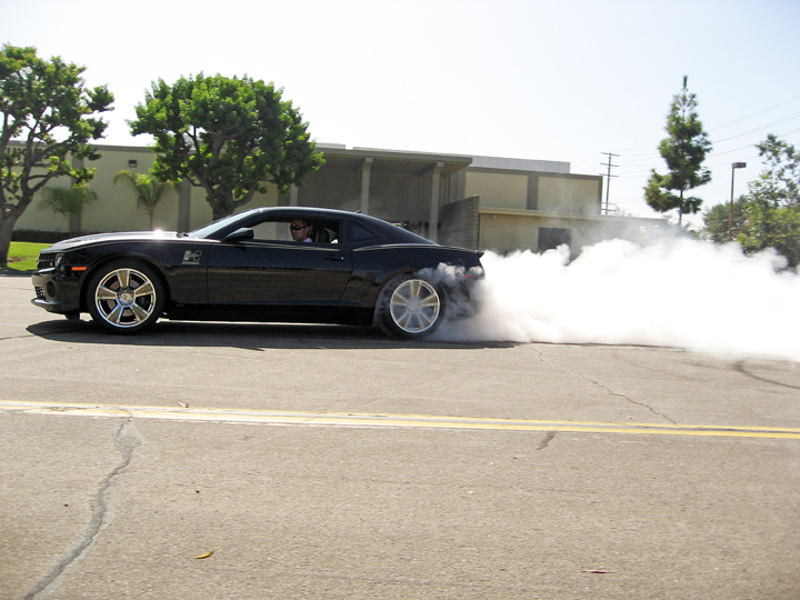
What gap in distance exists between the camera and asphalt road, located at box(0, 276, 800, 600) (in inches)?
97.1

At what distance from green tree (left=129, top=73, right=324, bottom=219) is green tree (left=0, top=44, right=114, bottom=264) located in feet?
5.99

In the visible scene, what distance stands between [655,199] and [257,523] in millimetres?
40951

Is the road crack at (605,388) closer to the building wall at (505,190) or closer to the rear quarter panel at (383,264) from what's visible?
the rear quarter panel at (383,264)

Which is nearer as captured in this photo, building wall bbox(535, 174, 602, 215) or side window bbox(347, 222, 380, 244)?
side window bbox(347, 222, 380, 244)

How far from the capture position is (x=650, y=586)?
2488mm

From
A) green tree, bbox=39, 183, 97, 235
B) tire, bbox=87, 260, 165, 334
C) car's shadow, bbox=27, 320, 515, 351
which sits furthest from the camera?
green tree, bbox=39, 183, 97, 235

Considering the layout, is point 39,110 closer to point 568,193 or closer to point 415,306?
point 415,306

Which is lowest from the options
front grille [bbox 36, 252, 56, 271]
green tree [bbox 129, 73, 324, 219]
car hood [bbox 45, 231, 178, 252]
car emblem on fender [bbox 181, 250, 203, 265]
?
front grille [bbox 36, 252, 56, 271]

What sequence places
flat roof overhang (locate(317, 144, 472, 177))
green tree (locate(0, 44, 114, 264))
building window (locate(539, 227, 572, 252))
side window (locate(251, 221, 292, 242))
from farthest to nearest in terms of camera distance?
building window (locate(539, 227, 572, 252)) → flat roof overhang (locate(317, 144, 472, 177)) → green tree (locate(0, 44, 114, 264)) → side window (locate(251, 221, 292, 242))

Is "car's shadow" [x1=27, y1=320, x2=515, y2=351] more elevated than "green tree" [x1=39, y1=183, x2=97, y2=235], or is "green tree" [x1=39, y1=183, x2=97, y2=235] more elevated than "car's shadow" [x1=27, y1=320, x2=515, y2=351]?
"green tree" [x1=39, y1=183, x2=97, y2=235]

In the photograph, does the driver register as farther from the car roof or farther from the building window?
the building window

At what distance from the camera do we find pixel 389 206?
39188mm

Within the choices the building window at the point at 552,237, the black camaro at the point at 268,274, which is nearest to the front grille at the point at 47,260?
the black camaro at the point at 268,274

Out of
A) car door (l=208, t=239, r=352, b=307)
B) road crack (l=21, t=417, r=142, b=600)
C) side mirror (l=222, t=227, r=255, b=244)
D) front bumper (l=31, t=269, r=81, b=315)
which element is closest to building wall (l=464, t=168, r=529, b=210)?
car door (l=208, t=239, r=352, b=307)
